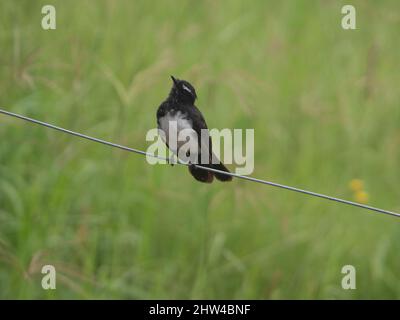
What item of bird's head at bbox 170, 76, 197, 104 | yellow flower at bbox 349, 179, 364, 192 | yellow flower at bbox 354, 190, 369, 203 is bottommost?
yellow flower at bbox 354, 190, 369, 203

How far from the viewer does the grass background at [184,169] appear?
20.6 feet

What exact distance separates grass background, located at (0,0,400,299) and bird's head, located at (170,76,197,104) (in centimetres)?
63

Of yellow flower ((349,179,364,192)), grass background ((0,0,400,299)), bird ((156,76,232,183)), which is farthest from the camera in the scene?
yellow flower ((349,179,364,192))

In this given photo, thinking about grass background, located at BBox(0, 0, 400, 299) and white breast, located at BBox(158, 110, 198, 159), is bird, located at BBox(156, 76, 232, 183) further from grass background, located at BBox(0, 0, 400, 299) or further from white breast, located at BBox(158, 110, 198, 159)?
grass background, located at BBox(0, 0, 400, 299)

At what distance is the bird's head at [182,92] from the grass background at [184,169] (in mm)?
631

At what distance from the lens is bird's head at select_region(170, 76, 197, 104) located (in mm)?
5402

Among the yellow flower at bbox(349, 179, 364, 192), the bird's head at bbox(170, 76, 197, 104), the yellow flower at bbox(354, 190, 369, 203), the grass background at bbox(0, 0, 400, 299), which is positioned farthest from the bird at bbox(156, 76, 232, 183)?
the yellow flower at bbox(349, 179, 364, 192)

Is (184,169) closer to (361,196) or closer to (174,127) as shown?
(361,196)

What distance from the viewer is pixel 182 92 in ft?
17.8

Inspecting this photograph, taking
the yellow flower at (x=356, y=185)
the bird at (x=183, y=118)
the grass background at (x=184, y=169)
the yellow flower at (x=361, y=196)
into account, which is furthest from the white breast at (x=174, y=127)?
the yellow flower at (x=356, y=185)

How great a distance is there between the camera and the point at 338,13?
26.0ft

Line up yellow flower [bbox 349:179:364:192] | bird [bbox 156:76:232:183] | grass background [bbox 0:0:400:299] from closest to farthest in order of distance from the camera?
bird [bbox 156:76:232:183], grass background [bbox 0:0:400:299], yellow flower [bbox 349:179:364:192]
